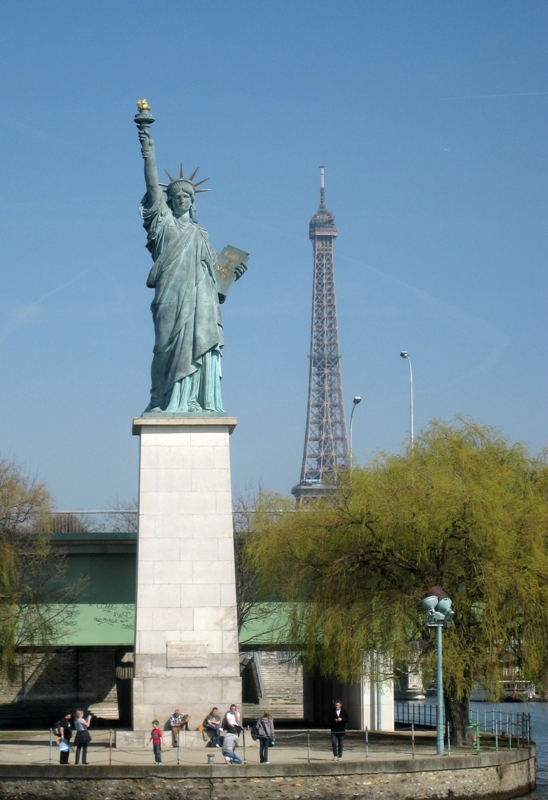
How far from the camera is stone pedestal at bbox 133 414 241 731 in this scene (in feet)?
90.9

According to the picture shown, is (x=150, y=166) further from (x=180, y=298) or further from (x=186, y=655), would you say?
(x=186, y=655)

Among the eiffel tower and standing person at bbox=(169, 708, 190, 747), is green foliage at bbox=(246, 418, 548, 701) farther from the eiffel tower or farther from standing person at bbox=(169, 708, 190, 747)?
the eiffel tower

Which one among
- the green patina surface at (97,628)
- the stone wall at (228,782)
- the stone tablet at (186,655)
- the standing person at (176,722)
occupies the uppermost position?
the green patina surface at (97,628)

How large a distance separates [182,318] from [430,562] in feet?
29.4

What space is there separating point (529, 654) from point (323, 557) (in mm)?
5937

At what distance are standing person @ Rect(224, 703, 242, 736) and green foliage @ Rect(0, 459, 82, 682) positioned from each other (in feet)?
38.9

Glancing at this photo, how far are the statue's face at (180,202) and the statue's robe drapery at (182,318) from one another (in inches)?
8.2

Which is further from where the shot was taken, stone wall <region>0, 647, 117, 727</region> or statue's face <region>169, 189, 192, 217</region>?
stone wall <region>0, 647, 117, 727</region>

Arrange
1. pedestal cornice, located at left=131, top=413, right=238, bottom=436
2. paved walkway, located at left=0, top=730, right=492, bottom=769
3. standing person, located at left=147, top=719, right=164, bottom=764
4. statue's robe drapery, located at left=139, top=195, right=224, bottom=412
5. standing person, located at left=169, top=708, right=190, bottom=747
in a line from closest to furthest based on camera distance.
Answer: standing person, located at left=147, top=719, right=164, bottom=764
paved walkway, located at left=0, top=730, right=492, bottom=769
standing person, located at left=169, top=708, right=190, bottom=747
pedestal cornice, located at left=131, top=413, right=238, bottom=436
statue's robe drapery, located at left=139, top=195, right=224, bottom=412

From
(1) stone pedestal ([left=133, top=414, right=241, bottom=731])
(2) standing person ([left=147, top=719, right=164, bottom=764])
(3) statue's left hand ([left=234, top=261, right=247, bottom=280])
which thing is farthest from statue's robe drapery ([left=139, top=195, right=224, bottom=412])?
(2) standing person ([left=147, top=719, right=164, bottom=764])

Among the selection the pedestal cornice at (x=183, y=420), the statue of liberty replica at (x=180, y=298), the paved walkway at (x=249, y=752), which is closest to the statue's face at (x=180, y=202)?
the statue of liberty replica at (x=180, y=298)

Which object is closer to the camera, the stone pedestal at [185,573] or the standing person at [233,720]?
the standing person at [233,720]

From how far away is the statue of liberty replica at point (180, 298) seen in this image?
98.4 feet

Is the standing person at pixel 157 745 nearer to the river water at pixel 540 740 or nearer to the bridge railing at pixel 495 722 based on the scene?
the bridge railing at pixel 495 722
